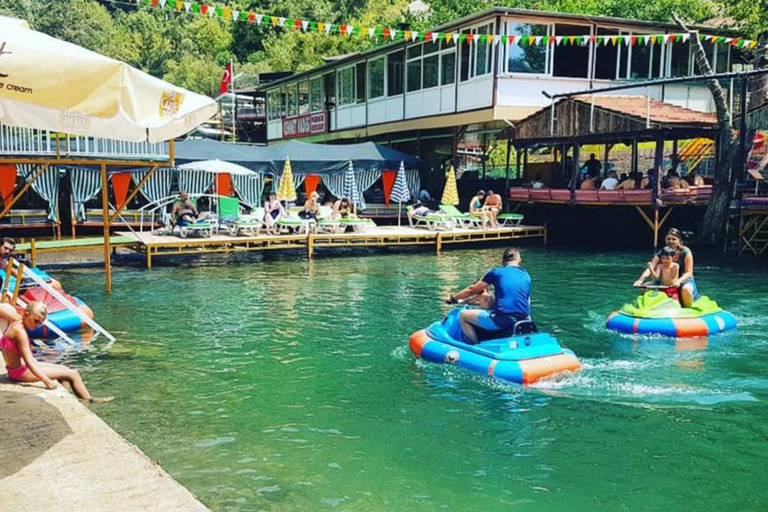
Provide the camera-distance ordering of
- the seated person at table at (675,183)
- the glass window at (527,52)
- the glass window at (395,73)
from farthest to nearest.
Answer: the glass window at (395,73), the glass window at (527,52), the seated person at table at (675,183)

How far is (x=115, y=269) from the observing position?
18828 millimetres

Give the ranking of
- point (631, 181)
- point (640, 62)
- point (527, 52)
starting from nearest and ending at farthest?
point (631, 181) < point (527, 52) < point (640, 62)

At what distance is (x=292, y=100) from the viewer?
40531mm

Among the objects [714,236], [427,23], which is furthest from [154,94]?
[427,23]

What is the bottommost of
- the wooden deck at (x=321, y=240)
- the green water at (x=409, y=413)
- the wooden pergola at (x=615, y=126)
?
the green water at (x=409, y=413)

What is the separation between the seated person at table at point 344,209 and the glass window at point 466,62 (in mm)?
6355

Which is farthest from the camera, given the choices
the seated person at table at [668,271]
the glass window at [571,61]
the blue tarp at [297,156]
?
the glass window at [571,61]

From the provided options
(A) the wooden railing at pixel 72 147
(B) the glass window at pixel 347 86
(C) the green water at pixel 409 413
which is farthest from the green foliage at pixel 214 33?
(C) the green water at pixel 409 413

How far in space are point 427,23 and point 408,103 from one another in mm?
20392

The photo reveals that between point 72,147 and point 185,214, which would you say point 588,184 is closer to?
point 185,214

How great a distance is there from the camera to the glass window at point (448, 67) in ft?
89.4

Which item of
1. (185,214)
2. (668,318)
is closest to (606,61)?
(185,214)

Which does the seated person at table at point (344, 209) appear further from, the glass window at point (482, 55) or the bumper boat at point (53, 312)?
the bumper boat at point (53, 312)

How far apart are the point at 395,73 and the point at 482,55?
6.58 m
